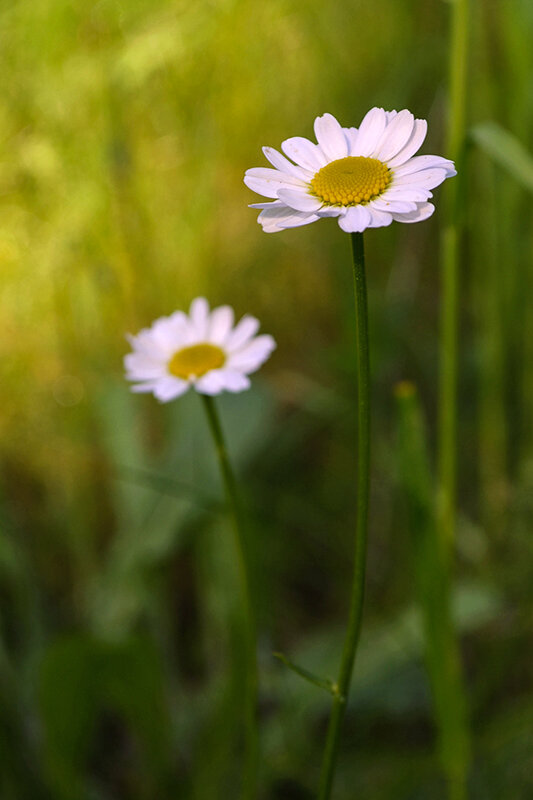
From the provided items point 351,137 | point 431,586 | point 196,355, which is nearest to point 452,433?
point 431,586

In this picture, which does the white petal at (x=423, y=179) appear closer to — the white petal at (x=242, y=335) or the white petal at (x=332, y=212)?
the white petal at (x=332, y=212)

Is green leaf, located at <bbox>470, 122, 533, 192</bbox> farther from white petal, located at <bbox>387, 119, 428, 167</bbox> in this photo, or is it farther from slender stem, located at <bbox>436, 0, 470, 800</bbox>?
white petal, located at <bbox>387, 119, 428, 167</bbox>

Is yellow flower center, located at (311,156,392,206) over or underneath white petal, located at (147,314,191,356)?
underneath

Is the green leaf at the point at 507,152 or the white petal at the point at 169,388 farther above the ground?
A: the green leaf at the point at 507,152

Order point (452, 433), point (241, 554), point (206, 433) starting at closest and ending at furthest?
1. point (241, 554)
2. point (452, 433)
3. point (206, 433)

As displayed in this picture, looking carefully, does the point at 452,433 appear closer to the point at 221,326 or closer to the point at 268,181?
the point at 221,326

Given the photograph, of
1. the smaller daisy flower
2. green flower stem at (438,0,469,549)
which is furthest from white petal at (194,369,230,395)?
green flower stem at (438,0,469,549)

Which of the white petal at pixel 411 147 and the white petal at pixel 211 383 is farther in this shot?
the white petal at pixel 211 383

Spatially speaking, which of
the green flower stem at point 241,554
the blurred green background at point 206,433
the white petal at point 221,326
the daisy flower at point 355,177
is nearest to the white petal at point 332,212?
the daisy flower at point 355,177
